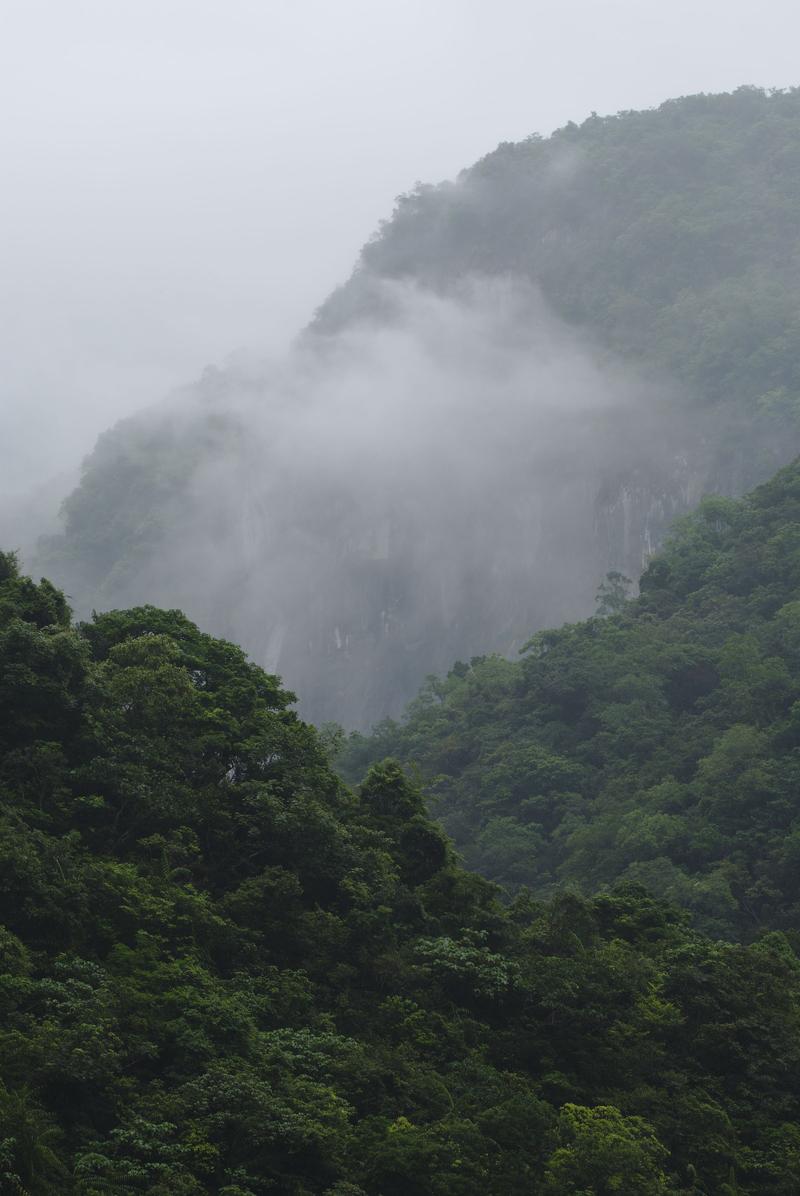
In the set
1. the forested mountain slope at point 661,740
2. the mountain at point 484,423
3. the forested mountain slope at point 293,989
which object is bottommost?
the forested mountain slope at point 293,989

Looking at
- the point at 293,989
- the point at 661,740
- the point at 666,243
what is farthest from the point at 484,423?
the point at 293,989

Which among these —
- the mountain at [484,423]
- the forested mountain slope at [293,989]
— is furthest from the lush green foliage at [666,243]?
the forested mountain slope at [293,989]

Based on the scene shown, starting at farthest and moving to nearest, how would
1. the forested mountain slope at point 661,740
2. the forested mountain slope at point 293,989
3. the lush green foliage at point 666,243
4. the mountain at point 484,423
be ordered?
the mountain at point 484,423, the lush green foliage at point 666,243, the forested mountain slope at point 661,740, the forested mountain slope at point 293,989

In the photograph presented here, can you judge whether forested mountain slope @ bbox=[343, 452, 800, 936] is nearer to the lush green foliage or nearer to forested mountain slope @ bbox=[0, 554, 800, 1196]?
forested mountain slope @ bbox=[0, 554, 800, 1196]

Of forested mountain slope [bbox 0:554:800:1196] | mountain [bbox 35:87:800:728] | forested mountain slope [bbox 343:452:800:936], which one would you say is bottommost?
forested mountain slope [bbox 0:554:800:1196]

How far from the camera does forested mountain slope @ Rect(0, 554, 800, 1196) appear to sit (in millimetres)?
14547

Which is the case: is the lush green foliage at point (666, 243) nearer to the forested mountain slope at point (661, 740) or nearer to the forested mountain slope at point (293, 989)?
the forested mountain slope at point (661, 740)

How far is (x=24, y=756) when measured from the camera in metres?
20.4

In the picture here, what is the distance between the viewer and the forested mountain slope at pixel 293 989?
14.5 metres

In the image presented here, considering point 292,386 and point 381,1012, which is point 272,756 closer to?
point 381,1012

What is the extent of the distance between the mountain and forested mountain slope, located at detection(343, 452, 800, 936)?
24.8m

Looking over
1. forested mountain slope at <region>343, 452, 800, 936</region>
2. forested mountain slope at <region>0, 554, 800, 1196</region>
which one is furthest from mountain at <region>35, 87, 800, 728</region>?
forested mountain slope at <region>0, 554, 800, 1196</region>

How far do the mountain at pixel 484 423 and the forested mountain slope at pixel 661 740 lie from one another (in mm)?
24769

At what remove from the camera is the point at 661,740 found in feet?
139
